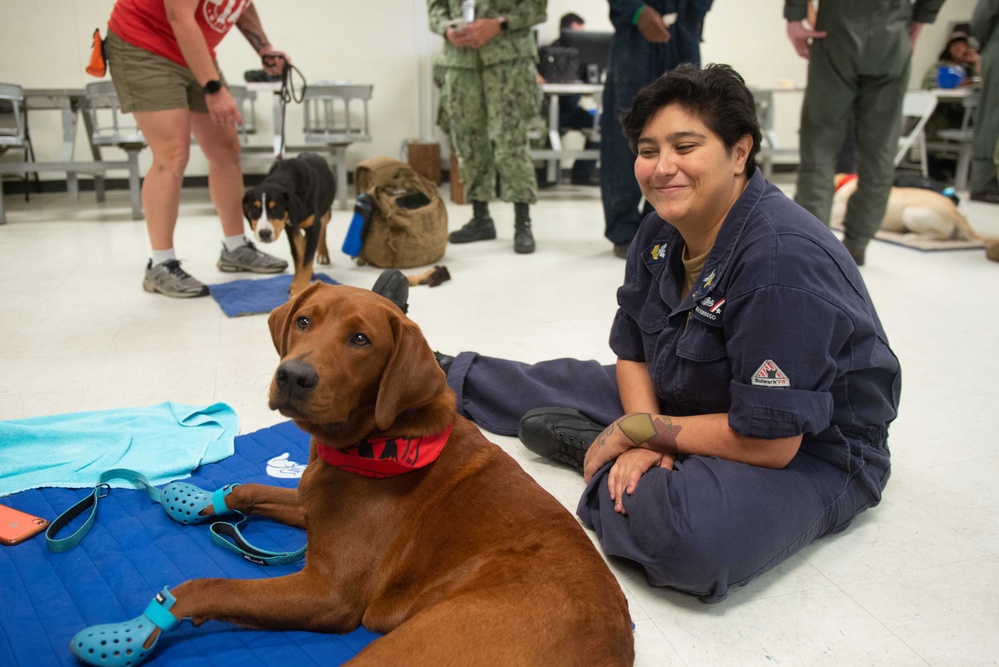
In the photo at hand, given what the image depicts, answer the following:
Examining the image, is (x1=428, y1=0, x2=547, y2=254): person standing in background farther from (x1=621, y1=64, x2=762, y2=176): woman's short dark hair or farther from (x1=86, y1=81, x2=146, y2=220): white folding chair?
(x1=621, y1=64, x2=762, y2=176): woman's short dark hair

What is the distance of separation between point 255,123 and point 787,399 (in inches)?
301

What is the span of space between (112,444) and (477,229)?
3763mm

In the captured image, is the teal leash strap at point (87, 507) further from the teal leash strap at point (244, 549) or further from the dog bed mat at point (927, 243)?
the dog bed mat at point (927, 243)

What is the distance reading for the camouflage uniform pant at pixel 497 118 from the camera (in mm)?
5059

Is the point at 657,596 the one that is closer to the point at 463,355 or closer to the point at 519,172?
the point at 463,355

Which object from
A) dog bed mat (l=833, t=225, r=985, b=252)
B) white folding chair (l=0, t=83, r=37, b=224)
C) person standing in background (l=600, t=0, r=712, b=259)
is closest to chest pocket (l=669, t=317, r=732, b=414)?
person standing in background (l=600, t=0, r=712, b=259)

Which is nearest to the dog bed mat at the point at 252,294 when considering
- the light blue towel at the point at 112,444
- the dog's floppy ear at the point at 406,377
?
the light blue towel at the point at 112,444

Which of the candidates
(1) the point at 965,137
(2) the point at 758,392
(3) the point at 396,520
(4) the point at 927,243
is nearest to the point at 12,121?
Answer: (3) the point at 396,520

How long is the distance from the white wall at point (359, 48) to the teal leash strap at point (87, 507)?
679 cm

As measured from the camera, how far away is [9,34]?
7.37 meters

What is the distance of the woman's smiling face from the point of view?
1.81 meters

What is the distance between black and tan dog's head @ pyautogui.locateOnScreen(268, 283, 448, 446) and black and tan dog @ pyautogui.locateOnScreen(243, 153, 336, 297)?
2.53 metres

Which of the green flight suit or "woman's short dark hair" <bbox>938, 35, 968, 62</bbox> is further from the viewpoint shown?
"woman's short dark hair" <bbox>938, 35, 968, 62</bbox>

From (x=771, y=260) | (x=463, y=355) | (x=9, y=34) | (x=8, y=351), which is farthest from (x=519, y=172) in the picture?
(x=9, y=34)
